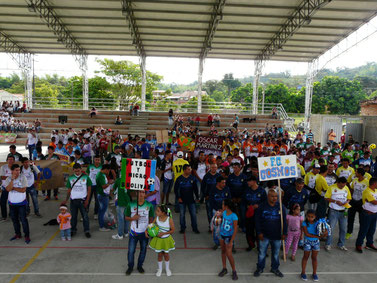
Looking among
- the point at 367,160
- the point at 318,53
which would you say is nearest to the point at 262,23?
the point at 318,53

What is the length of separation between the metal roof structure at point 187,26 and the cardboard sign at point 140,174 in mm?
15791

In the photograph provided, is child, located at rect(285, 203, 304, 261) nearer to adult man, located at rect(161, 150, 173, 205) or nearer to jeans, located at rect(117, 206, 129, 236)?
jeans, located at rect(117, 206, 129, 236)

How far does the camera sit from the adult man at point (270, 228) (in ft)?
18.0

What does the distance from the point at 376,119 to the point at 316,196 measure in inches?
686

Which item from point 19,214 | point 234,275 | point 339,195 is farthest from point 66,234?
point 339,195

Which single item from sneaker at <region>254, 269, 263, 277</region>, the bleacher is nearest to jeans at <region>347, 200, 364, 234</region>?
sneaker at <region>254, 269, 263, 277</region>

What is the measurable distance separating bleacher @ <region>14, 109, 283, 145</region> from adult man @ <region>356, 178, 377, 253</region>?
64.1 ft

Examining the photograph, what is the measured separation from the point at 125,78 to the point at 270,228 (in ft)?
147

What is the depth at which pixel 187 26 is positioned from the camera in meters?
22.3

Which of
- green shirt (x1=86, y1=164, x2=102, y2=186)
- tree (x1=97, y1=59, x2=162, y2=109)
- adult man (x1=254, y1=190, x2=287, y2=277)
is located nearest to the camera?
adult man (x1=254, y1=190, x2=287, y2=277)

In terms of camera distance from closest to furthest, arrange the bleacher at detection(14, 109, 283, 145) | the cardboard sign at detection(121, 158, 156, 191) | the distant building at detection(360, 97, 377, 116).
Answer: the cardboard sign at detection(121, 158, 156, 191) < the bleacher at detection(14, 109, 283, 145) < the distant building at detection(360, 97, 377, 116)

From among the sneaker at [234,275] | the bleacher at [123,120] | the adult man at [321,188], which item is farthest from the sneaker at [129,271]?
the bleacher at [123,120]

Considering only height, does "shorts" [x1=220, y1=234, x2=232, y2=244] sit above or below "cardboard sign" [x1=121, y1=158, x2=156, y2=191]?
below

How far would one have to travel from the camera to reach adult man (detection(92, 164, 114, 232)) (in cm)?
721
